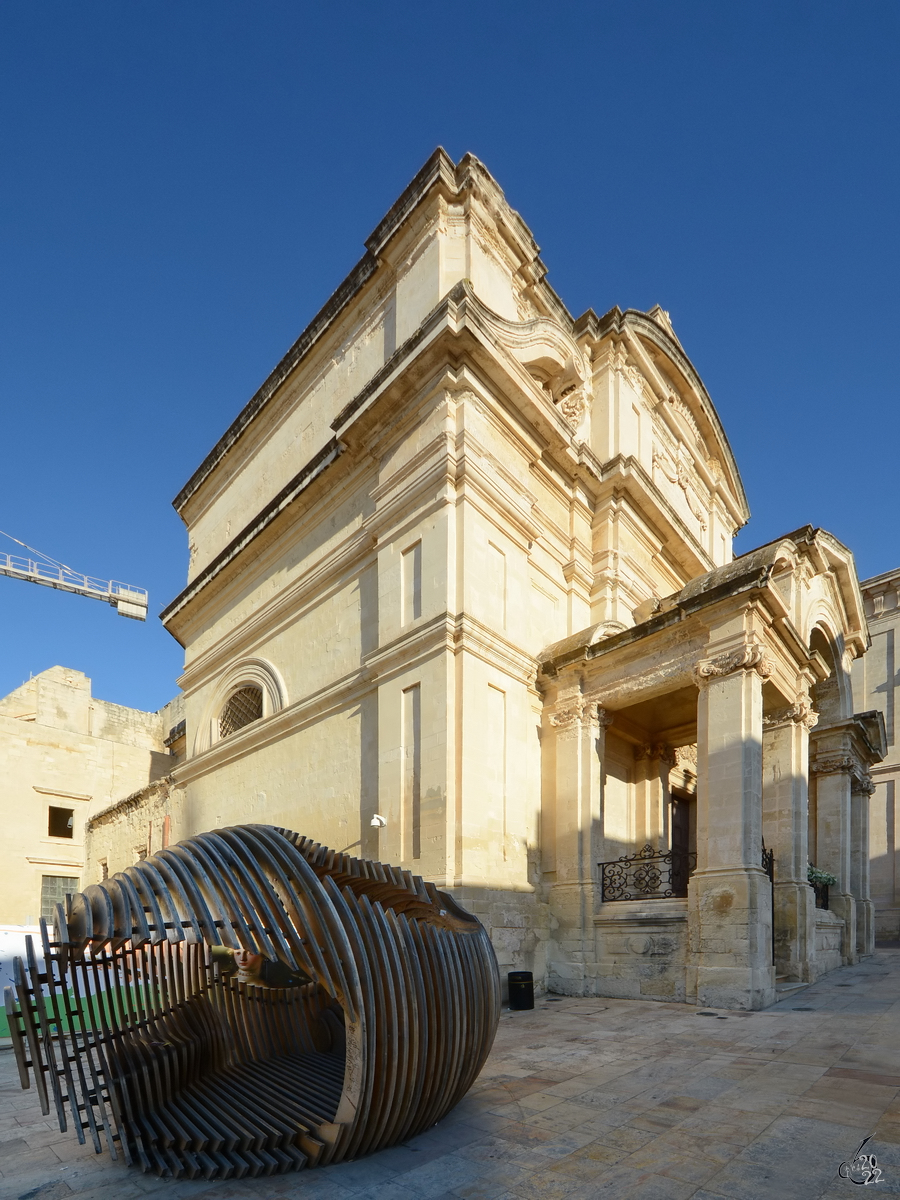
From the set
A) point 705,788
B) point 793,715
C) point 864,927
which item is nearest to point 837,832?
point 864,927

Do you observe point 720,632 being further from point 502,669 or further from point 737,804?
point 502,669

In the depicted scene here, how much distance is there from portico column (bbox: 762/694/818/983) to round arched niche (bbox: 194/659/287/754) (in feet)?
31.5

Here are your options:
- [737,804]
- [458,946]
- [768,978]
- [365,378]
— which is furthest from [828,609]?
[458,946]

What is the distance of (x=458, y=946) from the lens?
186 inches

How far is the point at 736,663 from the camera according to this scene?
1073 centimetres

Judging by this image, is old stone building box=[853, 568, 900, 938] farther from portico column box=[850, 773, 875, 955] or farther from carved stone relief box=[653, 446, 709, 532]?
carved stone relief box=[653, 446, 709, 532]

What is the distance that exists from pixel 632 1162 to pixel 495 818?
23.7 feet

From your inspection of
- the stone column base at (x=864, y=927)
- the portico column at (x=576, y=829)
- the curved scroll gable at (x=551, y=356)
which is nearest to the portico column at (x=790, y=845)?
the portico column at (x=576, y=829)

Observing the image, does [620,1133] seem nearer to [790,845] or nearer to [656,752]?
[790,845]

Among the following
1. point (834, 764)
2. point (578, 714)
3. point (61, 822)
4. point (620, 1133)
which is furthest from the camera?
point (61, 822)

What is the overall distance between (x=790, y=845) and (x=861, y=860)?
726cm

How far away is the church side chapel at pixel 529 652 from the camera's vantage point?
10977 mm

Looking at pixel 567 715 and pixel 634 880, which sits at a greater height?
pixel 567 715

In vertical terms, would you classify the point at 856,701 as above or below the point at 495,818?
above
